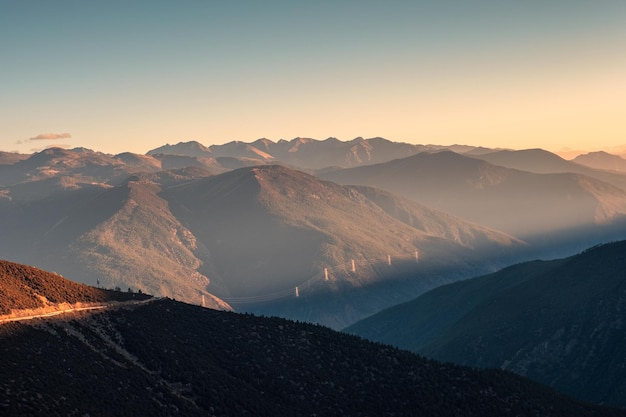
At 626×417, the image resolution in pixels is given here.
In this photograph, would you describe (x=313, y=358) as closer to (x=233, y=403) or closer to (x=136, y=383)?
(x=233, y=403)

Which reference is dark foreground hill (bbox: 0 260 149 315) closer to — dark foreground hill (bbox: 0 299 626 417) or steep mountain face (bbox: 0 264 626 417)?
steep mountain face (bbox: 0 264 626 417)

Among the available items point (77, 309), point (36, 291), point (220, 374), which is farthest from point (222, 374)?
point (36, 291)

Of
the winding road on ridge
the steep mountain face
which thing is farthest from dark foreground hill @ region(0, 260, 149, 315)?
the steep mountain face

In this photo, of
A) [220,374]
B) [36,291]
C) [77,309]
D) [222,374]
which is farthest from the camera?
[36,291]

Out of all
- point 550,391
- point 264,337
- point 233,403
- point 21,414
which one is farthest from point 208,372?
point 550,391

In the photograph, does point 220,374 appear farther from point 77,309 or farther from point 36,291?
point 36,291

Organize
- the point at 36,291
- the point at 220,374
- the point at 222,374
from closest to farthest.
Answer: the point at 220,374, the point at 222,374, the point at 36,291

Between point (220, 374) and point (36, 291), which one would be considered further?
point (36, 291)
